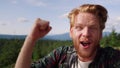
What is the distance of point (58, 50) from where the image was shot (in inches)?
150

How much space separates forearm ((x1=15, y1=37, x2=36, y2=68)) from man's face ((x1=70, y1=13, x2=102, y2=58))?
1.42ft

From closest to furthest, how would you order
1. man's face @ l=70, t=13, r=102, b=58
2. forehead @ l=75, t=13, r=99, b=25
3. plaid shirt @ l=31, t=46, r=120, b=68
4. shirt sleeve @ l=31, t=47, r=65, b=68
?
man's face @ l=70, t=13, r=102, b=58
forehead @ l=75, t=13, r=99, b=25
plaid shirt @ l=31, t=46, r=120, b=68
shirt sleeve @ l=31, t=47, r=65, b=68

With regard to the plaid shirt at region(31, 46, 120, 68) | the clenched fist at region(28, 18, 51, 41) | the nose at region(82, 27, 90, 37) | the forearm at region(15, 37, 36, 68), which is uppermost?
the clenched fist at region(28, 18, 51, 41)

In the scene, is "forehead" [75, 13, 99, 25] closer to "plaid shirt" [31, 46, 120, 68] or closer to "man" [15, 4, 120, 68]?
"man" [15, 4, 120, 68]

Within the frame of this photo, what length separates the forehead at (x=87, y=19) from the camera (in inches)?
133

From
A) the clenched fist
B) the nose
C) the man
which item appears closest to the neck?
the man

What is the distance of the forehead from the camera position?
3.39 metres

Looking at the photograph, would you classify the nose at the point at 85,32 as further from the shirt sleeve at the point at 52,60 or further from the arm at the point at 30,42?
the shirt sleeve at the point at 52,60

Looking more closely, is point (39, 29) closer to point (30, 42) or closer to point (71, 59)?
point (30, 42)

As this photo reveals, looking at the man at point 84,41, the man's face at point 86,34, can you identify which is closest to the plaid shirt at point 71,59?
the man at point 84,41

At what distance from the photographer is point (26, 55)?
334 centimetres

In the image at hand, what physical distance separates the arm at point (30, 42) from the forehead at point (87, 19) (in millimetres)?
325

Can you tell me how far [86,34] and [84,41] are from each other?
90mm


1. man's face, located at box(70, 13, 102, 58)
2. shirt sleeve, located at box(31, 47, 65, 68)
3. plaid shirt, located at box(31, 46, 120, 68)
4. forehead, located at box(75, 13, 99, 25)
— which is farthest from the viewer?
shirt sleeve, located at box(31, 47, 65, 68)
